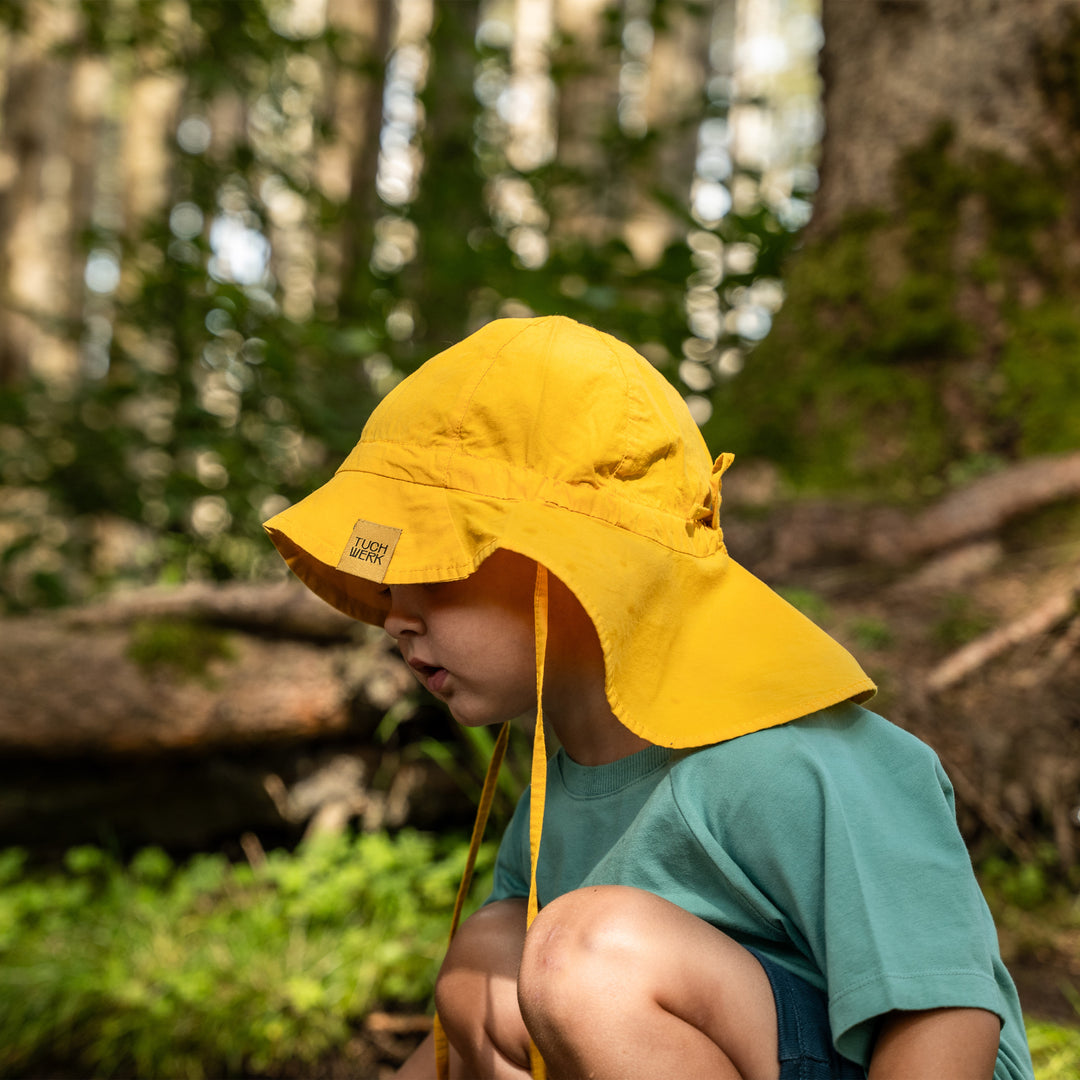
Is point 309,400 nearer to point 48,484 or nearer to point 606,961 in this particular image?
point 48,484

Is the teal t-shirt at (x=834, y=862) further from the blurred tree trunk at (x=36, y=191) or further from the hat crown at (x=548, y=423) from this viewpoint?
the blurred tree trunk at (x=36, y=191)

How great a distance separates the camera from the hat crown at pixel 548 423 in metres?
1.23

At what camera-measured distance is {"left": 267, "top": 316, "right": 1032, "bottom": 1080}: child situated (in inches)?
40.9

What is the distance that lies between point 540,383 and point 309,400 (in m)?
2.80

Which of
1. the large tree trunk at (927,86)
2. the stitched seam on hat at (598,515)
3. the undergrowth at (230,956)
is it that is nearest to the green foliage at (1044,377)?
the large tree trunk at (927,86)

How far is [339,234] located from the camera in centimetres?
623

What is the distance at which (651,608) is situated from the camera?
3.98ft

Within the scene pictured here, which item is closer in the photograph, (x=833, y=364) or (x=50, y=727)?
(x=50, y=727)

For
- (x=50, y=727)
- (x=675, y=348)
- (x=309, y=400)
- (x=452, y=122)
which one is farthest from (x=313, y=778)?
(x=452, y=122)

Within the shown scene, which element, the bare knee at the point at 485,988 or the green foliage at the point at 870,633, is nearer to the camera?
the bare knee at the point at 485,988

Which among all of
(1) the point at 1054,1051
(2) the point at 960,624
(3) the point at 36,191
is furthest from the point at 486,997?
(3) the point at 36,191

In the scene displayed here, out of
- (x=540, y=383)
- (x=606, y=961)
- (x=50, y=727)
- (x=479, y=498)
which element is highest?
(x=540, y=383)

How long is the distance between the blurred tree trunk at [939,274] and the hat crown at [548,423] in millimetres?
1957

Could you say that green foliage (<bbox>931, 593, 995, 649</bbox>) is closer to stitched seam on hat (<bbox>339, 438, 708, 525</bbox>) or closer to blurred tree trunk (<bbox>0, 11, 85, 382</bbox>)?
stitched seam on hat (<bbox>339, 438, 708, 525</bbox>)
